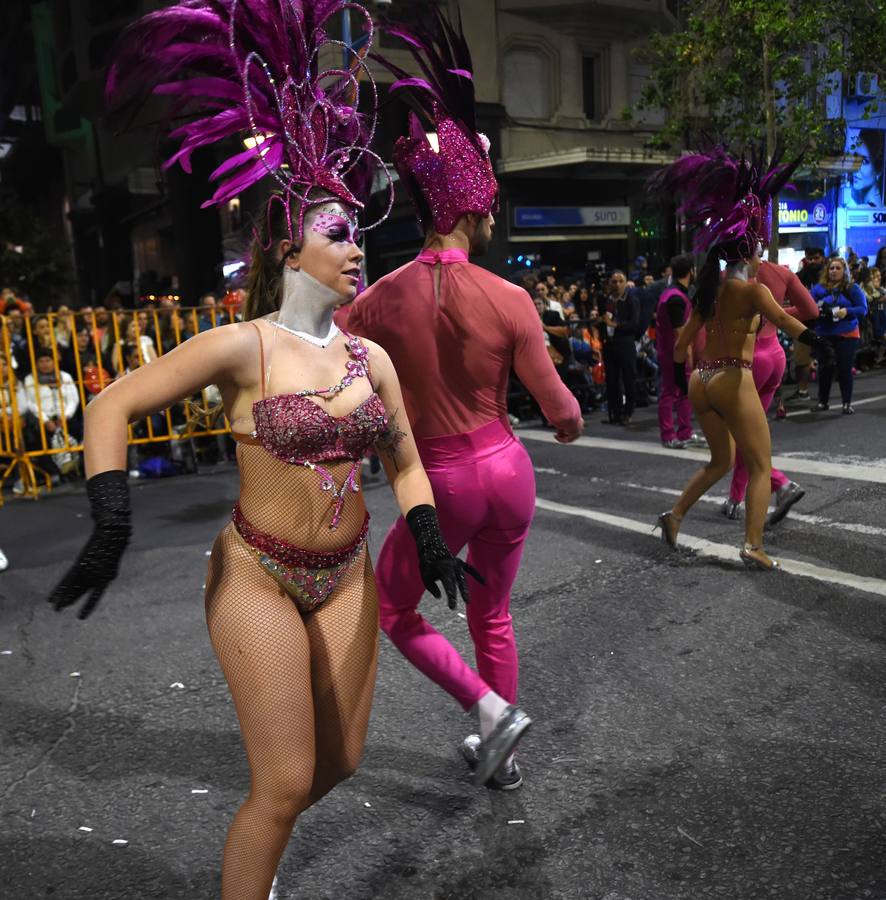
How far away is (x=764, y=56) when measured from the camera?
53.4 ft

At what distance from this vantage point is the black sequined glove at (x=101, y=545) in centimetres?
210

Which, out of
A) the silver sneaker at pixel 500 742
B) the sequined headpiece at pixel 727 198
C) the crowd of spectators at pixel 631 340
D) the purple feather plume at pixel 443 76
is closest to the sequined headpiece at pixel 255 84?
the purple feather plume at pixel 443 76

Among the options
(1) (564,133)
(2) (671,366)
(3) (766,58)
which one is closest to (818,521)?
(2) (671,366)

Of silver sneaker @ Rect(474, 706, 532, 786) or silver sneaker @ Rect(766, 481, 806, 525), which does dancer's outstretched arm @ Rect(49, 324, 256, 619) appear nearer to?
silver sneaker @ Rect(474, 706, 532, 786)

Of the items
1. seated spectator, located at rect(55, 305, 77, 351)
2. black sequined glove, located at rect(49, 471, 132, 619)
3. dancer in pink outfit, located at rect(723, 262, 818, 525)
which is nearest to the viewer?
black sequined glove, located at rect(49, 471, 132, 619)

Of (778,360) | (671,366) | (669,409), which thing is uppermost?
→ (778,360)

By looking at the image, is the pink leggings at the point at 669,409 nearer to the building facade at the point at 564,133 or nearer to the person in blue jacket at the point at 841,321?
the person in blue jacket at the point at 841,321

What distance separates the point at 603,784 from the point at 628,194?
78.1ft

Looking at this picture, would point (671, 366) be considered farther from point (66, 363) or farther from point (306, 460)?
point (306, 460)

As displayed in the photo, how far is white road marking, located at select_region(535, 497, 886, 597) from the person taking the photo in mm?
5414

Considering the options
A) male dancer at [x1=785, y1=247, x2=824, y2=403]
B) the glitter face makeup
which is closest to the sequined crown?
the glitter face makeup

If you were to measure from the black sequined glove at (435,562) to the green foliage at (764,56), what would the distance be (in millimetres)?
15076

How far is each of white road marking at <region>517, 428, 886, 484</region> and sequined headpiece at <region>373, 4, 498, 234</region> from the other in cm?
615

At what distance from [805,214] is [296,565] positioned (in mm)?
28057
